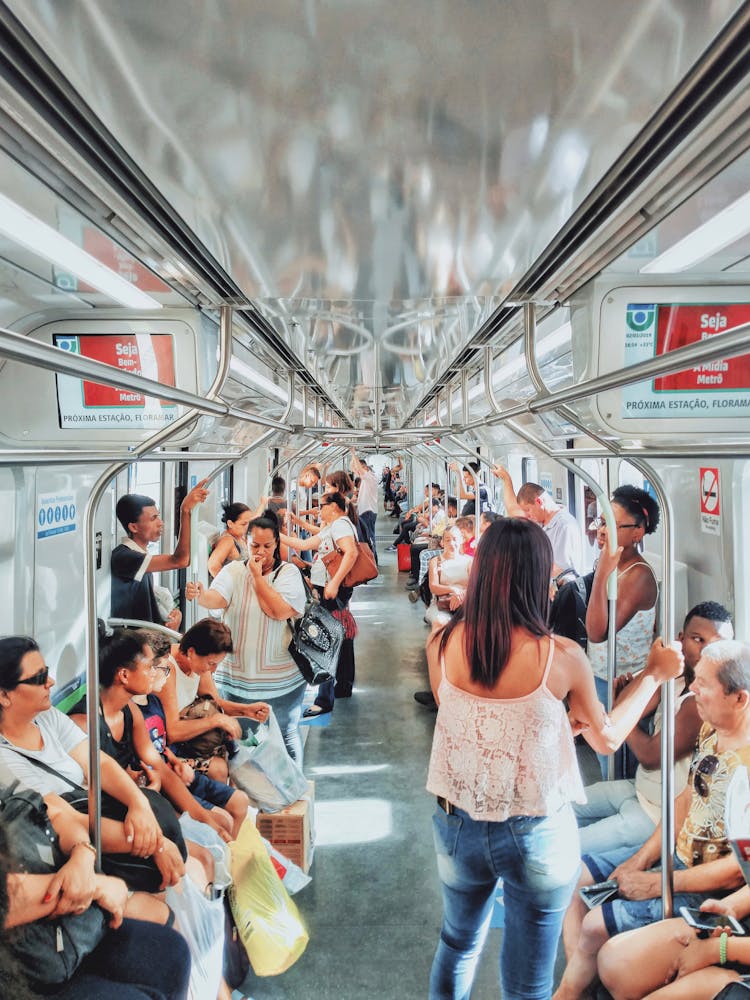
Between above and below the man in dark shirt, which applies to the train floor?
below

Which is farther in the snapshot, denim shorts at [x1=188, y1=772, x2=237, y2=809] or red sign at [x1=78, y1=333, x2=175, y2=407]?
denim shorts at [x1=188, y1=772, x2=237, y2=809]

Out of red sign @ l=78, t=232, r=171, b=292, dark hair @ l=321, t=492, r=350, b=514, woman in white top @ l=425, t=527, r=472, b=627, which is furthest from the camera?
dark hair @ l=321, t=492, r=350, b=514

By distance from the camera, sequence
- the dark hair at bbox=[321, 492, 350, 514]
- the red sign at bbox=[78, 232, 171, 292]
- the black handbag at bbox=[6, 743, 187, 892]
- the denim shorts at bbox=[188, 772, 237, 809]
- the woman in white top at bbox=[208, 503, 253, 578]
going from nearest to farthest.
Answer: the red sign at bbox=[78, 232, 171, 292], the black handbag at bbox=[6, 743, 187, 892], the denim shorts at bbox=[188, 772, 237, 809], the woman in white top at bbox=[208, 503, 253, 578], the dark hair at bbox=[321, 492, 350, 514]

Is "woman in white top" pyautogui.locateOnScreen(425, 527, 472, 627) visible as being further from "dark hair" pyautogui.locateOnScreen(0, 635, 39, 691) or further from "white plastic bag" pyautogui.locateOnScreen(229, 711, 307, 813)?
"dark hair" pyautogui.locateOnScreen(0, 635, 39, 691)

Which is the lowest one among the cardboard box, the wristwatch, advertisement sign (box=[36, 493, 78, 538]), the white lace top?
the cardboard box

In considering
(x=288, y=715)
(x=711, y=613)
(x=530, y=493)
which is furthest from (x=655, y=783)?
(x=530, y=493)

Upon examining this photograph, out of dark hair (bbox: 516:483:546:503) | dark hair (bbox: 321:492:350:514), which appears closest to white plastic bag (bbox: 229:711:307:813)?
dark hair (bbox: 321:492:350:514)

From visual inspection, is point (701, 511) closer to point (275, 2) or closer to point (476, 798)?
point (476, 798)

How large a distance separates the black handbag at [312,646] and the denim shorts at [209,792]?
0.81 m

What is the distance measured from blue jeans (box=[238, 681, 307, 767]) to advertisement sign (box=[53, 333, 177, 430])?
1.94m

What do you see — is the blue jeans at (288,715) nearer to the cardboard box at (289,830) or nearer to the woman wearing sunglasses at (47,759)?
the cardboard box at (289,830)

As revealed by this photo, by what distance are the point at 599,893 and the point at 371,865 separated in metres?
1.40

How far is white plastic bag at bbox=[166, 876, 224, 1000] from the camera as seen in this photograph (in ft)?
6.36

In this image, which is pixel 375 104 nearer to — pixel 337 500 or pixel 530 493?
pixel 337 500
